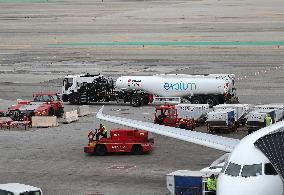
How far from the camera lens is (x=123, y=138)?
51188 mm

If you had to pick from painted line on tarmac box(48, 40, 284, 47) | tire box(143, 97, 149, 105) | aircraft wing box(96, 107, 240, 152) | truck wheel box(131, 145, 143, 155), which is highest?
painted line on tarmac box(48, 40, 284, 47)

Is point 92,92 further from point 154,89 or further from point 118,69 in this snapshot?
point 118,69

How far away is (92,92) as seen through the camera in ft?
251

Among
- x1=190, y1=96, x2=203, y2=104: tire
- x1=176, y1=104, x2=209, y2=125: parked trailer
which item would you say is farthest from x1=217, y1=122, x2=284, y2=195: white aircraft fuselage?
x1=190, y1=96, x2=203, y2=104: tire

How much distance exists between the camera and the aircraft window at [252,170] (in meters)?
28.8

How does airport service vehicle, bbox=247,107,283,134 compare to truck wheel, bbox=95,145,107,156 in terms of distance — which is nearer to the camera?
truck wheel, bbox=95,145,107,156

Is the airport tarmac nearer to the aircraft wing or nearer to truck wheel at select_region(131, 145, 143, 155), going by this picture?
truck wheel at select_region(131, 145, 143, 155)

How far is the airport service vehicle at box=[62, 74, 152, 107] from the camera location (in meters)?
75.5

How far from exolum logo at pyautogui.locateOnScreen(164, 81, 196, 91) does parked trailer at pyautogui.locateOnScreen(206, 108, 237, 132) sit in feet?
43.4

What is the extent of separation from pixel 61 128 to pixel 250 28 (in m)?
111

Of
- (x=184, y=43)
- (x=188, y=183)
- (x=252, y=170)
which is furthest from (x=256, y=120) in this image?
(x=184, y=43)

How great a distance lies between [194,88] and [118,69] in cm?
3388

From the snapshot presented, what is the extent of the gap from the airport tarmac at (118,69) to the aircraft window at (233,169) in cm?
1004

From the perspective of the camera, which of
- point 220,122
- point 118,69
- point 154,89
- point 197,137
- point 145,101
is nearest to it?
point 197,137
